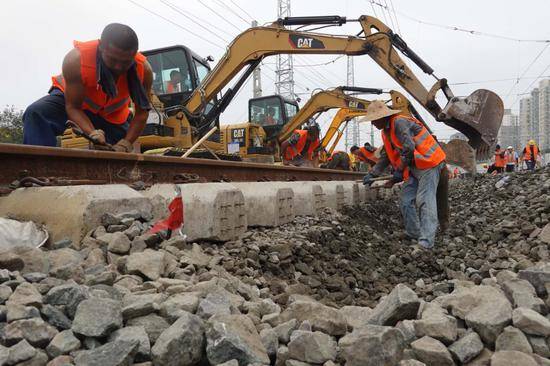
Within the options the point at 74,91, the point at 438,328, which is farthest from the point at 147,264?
the point at 74,91

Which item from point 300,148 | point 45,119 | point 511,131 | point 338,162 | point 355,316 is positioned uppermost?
point 511,131

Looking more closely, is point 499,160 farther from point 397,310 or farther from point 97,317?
point 97,317

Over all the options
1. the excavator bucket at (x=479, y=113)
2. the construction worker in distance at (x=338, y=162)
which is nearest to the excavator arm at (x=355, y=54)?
the excavator bucket at (x=479, y=113)

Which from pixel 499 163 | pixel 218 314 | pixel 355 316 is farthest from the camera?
pixel 499 163

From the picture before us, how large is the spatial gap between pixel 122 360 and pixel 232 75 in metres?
8.41

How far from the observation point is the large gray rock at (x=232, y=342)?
1.50 metres

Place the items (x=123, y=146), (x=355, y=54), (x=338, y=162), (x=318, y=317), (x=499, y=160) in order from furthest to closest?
(x=499, y=160)
(x=338, y=162)
(x=355, y=54)
(x=123, y=146)
(x=318, y=317)

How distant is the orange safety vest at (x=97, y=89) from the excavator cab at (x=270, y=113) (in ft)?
32.2

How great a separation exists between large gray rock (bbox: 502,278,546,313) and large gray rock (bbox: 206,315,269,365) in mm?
1059

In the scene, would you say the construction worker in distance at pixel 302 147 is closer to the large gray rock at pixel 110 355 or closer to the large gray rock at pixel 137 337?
the large gray rock at pixel 137 337

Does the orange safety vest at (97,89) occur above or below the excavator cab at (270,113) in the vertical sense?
below

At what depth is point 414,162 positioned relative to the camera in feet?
18.1

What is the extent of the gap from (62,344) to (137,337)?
0.77 ft

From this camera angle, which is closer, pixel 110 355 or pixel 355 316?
pixel 110 355
